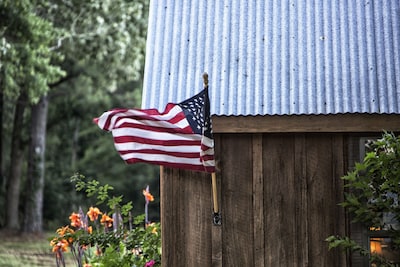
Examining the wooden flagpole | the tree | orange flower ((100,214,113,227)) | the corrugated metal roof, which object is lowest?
orange flower ((100,214,113,227))

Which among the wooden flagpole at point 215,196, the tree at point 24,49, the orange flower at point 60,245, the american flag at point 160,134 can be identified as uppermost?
the tree at point 24,49

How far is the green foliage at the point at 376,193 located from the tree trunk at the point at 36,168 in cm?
2128

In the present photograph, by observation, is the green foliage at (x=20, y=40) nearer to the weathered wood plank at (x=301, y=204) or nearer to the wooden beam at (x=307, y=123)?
the wooden beam at (x=307, y=123)

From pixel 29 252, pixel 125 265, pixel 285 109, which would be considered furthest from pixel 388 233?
pixel 29 252

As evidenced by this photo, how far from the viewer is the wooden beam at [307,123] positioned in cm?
877

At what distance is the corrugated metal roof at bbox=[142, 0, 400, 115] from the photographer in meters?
8.92

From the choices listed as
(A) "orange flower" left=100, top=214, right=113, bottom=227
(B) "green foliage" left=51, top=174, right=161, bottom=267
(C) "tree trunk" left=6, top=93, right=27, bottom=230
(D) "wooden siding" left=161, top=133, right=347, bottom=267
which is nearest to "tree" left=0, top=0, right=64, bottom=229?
(C) "tree trunk" left=6, top=93, right=27, bottom=230

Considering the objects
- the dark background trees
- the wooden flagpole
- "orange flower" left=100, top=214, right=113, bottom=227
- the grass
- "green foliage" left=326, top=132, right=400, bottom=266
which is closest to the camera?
"green foliage" left=326, top=132, right=400, bottom=266

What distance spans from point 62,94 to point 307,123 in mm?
23718

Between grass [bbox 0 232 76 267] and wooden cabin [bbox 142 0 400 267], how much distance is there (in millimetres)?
11916

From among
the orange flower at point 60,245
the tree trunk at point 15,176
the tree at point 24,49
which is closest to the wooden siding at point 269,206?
the orange flower at point 60,245

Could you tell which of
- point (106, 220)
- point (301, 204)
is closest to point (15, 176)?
point (106, 220)

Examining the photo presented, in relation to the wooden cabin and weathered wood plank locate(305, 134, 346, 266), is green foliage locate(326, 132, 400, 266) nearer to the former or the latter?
weathered wood plank locate(305, 134, 346, 266)

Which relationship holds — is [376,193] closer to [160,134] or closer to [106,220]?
[160,134]
